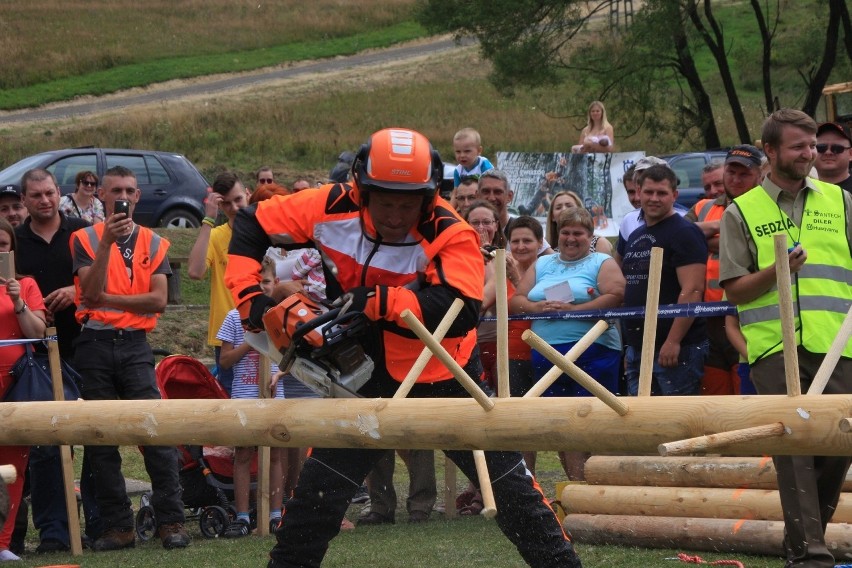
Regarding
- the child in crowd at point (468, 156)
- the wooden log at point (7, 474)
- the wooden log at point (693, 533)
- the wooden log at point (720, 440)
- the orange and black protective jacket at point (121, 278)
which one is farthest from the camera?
the child in crowd at point (468, 156)

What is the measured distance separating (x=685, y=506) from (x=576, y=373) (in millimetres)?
3220

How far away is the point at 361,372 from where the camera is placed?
186 inches

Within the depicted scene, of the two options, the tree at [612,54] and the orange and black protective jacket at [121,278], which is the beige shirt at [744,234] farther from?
the tree at [612,54]

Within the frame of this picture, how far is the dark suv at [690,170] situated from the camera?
19562 mm

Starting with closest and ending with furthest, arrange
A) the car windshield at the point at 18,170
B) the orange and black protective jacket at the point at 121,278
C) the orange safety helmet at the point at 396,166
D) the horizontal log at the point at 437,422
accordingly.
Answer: the horizontal log at the point at 437,422, the orange safety helmet at the point at 396,166, the orange and black protective jacket at the point at 121,278, the car windshield at the point at 18,170

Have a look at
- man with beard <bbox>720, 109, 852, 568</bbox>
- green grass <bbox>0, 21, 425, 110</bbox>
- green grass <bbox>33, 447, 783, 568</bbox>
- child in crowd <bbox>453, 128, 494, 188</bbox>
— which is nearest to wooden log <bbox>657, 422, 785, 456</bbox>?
man with beard <bbox>720, 109, 852, 568</bbox>

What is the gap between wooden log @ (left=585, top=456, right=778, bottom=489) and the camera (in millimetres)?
6535

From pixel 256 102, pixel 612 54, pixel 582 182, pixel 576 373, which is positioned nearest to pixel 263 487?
pixel 576 373

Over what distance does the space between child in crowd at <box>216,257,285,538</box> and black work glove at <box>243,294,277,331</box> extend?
3.09 metres

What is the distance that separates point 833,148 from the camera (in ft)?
23.7

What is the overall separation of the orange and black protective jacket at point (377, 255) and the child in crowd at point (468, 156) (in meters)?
5.07

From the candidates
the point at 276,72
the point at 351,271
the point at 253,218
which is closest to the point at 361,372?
the point at 351,271

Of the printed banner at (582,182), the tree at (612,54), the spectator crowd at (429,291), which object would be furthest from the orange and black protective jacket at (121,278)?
the tree at (612,54)

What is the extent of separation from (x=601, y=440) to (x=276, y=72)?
144 feet
